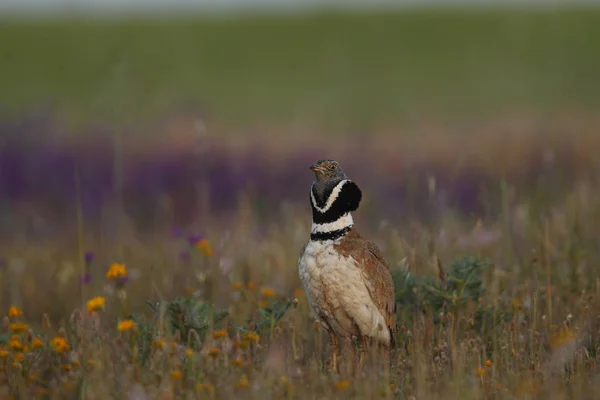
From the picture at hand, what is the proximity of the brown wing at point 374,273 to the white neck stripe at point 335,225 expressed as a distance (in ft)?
0.23

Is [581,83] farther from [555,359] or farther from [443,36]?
[555,359]

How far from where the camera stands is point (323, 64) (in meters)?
28.2

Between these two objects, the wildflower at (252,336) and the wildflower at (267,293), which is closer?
the wildflower at (252,336)

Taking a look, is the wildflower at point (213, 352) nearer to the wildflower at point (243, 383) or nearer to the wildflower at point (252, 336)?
the wildflower at point (243, 383)

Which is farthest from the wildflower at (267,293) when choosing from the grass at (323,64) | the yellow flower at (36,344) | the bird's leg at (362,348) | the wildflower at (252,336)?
the grass at (323,64)

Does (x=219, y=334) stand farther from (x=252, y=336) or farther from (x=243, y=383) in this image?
(x=243, y=383)

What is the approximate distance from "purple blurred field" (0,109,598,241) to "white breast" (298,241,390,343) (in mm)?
6088

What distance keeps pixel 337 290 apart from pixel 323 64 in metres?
22.8

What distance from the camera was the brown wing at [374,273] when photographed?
5.86 meters

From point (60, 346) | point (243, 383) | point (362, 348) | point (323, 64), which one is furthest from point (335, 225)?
point (323, 64)

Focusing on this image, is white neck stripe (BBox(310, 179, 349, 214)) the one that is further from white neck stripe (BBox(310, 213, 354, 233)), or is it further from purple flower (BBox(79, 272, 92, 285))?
purple flower (BBox(79, 272, 92, 285))

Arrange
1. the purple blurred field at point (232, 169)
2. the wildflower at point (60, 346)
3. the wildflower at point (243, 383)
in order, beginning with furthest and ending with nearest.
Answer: the purple blurred field at point (232, 169), the wildflower at point (60, 346), the wildflower at point (243, 383)

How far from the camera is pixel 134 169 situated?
50.2 feet

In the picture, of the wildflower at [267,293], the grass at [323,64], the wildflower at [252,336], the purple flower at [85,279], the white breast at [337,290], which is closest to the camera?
the wildflower at [252,336]
